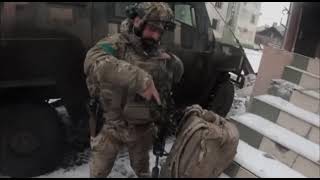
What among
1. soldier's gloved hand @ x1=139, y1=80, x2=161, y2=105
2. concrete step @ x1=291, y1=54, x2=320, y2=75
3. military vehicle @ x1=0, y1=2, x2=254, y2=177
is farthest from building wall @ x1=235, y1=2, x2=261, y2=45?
soldier's gloved hand @ x1=139, y1=80, x2=161, y2=105

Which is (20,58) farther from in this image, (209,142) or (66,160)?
(209,142)

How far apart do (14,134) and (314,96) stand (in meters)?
2.47

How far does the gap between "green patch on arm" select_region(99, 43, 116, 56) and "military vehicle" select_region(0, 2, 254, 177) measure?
105 cm

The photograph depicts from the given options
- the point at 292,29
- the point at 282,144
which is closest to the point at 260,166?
the point at 282,144

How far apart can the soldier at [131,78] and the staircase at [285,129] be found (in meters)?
0.68

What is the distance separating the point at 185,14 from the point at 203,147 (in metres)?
2.02

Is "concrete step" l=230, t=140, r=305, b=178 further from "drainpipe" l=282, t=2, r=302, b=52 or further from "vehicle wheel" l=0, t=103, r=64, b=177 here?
"drainpipe" l=282, t=2, r=302, b=52

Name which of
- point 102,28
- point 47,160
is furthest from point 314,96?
point 47,160

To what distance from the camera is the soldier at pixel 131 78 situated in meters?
2.44

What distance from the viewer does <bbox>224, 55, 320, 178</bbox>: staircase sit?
105 inches

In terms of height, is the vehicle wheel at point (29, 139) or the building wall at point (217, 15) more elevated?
the building wall at point (217, 15)

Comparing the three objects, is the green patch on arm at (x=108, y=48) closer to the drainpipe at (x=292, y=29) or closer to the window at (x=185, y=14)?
the window at (x=185, y=14)

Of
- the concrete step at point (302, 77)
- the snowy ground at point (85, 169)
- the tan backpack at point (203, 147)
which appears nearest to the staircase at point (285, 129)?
the concrete step at point (302, 77)

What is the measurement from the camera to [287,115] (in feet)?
9.87
